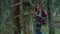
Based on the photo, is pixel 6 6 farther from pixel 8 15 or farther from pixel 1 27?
pixel 1 27

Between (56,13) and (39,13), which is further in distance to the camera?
(39,13)

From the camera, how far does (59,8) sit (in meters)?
1.39

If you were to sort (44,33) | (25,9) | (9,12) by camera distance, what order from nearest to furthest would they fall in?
(25,9), (9,12), (44,33)

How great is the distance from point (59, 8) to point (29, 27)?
0.32 meters

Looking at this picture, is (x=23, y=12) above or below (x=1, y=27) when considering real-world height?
above

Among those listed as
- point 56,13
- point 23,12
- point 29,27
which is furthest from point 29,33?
point 56,13

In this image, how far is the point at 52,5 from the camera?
1.35 metres

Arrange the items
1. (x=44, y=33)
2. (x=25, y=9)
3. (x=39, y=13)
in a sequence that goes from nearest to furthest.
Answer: (x=25, y=9) < (x=39, y=13) < (x=44, y=33)

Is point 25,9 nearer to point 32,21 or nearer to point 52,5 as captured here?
point 32,21

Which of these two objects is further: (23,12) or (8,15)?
(8,15)

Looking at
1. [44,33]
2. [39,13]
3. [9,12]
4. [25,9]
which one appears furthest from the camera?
[44,33]

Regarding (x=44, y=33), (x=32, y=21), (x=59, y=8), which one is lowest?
(x=44, y=33)

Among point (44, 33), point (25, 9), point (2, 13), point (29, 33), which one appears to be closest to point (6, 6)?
point (2, 13)

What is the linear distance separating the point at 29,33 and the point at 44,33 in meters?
0.46
